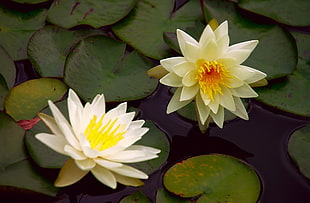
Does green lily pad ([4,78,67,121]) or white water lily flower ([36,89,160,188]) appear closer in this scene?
white water lily flower ([36,89,160,188])

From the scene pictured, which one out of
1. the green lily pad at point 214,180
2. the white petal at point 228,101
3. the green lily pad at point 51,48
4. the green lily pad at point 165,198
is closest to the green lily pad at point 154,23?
the green lily pad at point 51,48

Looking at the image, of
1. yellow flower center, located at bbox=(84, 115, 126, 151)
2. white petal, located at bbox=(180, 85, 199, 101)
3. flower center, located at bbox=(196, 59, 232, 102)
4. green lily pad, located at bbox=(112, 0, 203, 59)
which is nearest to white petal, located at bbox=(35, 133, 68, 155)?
yellow flower center, located at bbox=(84, 115, 126, 151)

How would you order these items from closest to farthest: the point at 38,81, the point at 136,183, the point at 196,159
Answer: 1. the point at 136,183
2. the point at 196,159
3. the point at 38,81

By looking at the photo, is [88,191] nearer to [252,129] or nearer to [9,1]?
[252,129]

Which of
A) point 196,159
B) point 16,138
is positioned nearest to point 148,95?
point 196,159

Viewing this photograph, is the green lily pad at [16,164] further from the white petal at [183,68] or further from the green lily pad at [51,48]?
the white petal at [183,68]

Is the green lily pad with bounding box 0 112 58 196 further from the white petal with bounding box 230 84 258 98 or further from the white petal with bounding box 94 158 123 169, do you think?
the white petal with bounding box 230 84 258 98
